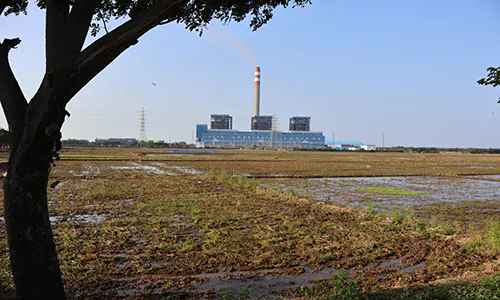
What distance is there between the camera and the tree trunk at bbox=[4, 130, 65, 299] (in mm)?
3961

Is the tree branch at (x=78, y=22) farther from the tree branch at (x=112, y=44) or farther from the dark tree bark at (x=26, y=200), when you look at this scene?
the dark tree bark at (x=26, y=200)

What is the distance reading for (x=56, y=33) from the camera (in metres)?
4.12

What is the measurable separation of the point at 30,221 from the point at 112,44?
83.5 inches

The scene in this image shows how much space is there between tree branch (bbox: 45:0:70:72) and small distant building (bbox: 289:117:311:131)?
496 ft

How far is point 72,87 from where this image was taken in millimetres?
4105

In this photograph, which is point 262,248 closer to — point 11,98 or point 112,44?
point 112,44

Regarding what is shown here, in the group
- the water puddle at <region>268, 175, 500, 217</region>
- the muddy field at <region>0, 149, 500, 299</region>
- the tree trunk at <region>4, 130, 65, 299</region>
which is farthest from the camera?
the water puddle at <region>268, 175, 500, 217</region>

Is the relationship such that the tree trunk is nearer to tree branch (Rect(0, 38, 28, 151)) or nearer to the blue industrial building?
tree branch (Rect(0, 38, 28, 151))

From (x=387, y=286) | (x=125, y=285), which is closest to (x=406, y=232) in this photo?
(x=387, y=286)

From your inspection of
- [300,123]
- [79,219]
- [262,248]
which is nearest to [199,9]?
[262,248]

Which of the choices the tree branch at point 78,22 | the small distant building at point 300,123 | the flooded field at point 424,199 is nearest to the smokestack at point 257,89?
the small distant building at point 300,123

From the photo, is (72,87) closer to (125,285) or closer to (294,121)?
(125,285)

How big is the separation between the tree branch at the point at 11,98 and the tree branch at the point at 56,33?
0.46m

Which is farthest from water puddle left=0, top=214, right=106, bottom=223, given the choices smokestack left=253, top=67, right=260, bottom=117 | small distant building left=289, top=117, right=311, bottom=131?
small distant building left=289, top=117, right=311, bottom=131
